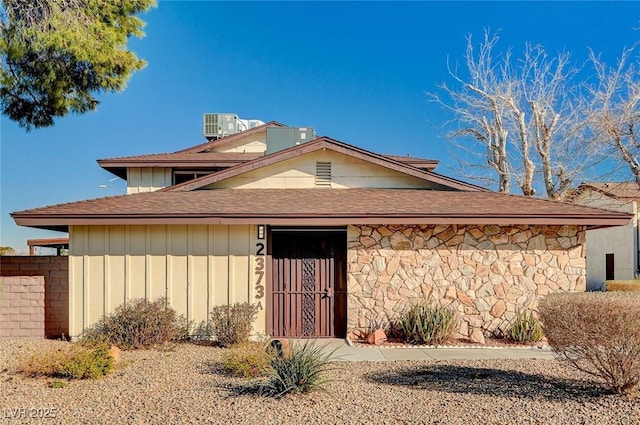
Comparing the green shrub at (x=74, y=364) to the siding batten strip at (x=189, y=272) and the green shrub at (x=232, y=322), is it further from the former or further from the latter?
the siding batten strip at (x=189, y=272)

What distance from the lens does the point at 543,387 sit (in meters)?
6.68

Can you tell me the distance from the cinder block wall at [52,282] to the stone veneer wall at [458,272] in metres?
6.33

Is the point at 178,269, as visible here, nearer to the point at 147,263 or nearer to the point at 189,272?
the point at 189,272

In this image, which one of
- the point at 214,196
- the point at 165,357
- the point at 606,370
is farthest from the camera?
the point at 214,196

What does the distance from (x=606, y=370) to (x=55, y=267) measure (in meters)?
10.7

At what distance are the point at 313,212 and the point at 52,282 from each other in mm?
6076

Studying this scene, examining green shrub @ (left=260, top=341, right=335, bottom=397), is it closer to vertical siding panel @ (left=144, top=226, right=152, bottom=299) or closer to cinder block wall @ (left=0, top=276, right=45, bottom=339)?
vertical siding panel @ (left=144, top=226, right=152, bottom=299)

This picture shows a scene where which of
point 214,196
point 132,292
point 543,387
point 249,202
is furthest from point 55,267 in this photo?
point 543,387

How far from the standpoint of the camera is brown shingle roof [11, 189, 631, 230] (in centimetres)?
998

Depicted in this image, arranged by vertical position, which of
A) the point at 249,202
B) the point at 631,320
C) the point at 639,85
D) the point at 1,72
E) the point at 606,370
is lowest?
the point at 606,370

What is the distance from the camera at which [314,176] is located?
12766 mm

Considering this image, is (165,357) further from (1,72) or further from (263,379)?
(1,72)

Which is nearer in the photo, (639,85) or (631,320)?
(631,320)

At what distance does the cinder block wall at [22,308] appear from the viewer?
10398 mm
